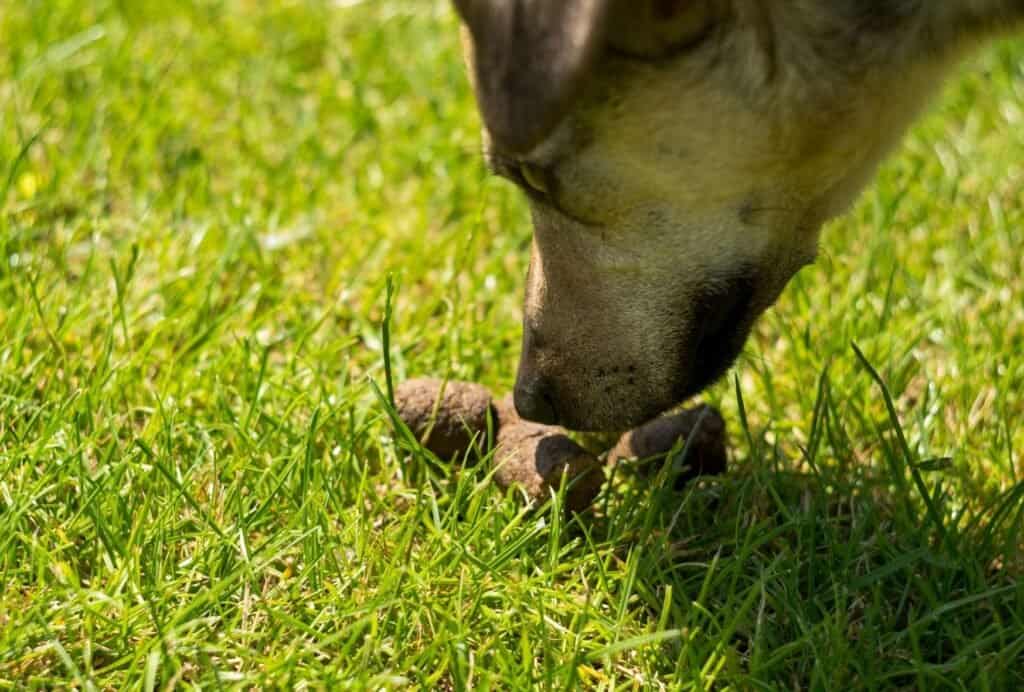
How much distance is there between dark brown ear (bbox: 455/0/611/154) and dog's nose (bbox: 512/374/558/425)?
2.30 ft

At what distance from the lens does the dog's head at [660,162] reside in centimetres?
254

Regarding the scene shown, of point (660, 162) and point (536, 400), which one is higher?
point (660, 162)

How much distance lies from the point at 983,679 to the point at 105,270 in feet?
8.60

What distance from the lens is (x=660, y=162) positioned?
280 centimetres

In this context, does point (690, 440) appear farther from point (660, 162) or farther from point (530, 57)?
point (530, 57)

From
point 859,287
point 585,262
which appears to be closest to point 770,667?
point 585,262

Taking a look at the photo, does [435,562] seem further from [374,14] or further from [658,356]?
[374,14]

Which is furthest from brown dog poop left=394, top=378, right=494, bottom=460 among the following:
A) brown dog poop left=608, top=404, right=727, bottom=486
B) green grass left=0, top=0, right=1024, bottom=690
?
brown dog poop left=608, top=404, right=727, bottom=486

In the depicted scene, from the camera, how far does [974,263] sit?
4.27m

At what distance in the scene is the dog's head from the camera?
2.54 m

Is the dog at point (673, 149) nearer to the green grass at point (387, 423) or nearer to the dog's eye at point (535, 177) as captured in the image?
the dog's eye at point (535, 177)

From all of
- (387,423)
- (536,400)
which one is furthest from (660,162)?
(387,423)

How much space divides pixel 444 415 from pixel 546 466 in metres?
0.33

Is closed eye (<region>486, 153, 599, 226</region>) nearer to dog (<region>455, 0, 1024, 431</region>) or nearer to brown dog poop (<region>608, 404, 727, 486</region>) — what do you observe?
dog (<region>455, 0, 1024, 431</region>)
